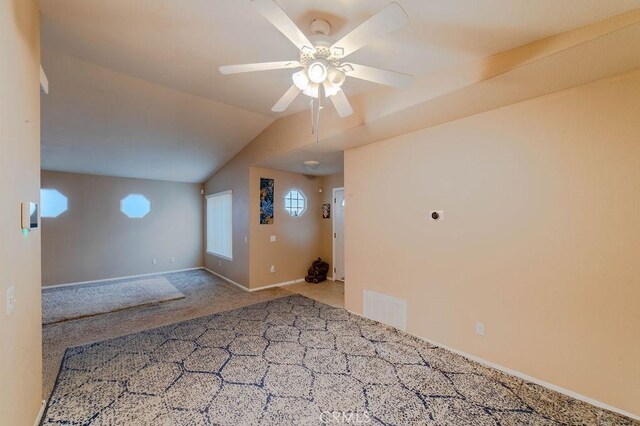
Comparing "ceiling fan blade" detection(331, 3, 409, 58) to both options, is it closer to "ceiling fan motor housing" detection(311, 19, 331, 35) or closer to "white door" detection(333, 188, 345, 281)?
"ceiling fan motor housing" detection(311, 19, 331, 35)

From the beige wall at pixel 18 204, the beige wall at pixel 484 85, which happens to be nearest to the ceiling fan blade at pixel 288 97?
the beige wall at pixel 484 85

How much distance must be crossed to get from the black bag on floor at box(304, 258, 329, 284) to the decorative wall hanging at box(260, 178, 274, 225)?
1.39 m

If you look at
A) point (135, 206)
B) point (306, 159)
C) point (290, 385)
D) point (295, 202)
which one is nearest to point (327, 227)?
point (295, 202)

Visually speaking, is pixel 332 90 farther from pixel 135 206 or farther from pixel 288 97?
pixel 135 206

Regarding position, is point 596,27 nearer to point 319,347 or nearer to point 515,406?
point 515,406

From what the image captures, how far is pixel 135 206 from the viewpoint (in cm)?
652

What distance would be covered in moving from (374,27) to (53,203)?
708 cm

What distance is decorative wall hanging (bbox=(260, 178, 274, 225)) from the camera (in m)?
5.43

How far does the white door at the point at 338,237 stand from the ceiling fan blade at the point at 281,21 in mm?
4475

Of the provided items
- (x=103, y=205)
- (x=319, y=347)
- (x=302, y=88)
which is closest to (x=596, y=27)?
(x=302, y=88)

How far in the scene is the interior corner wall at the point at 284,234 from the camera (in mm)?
5344

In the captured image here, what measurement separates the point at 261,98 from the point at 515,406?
3.95 m

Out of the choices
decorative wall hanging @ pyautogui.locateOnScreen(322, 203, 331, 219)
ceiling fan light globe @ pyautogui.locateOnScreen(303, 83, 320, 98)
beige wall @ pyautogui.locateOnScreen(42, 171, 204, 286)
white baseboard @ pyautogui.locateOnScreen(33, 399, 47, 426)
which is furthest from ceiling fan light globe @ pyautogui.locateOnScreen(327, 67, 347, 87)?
beige wall @ pyautogui.locateOnScreen(42, 171, 204, 286)

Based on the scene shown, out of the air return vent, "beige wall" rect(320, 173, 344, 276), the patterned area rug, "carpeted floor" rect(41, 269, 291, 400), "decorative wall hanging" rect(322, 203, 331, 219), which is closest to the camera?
the patterned area rug
